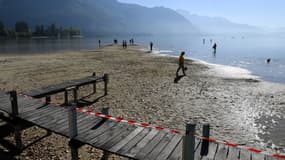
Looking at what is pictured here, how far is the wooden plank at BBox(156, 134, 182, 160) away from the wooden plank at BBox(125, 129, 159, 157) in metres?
0.51

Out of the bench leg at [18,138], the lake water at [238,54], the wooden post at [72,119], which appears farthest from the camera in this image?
the lake water at [238,54]

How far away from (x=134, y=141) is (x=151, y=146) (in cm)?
48

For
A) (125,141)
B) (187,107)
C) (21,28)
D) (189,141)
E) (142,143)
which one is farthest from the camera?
(21,28)

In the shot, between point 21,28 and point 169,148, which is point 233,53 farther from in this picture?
point 21,28

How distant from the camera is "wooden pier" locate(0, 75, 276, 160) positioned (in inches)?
192

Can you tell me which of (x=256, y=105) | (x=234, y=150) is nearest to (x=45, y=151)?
(x=234, y=150)

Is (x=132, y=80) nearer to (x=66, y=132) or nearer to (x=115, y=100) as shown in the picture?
(x=115, y=100)

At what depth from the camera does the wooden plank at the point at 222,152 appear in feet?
15.9

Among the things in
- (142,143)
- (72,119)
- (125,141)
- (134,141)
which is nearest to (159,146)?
(142,143)

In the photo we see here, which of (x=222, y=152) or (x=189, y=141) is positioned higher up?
(x=189, y=141)

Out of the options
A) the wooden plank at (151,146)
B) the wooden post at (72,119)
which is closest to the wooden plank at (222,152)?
the wooden plank at (151,146)

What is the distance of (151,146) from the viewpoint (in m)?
5.32

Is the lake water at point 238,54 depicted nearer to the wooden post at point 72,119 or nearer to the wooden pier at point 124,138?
the wooden pier at point 124,138

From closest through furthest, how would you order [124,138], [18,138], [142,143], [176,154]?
[176,154] → [142,143] → [124,138] → [18,138]
